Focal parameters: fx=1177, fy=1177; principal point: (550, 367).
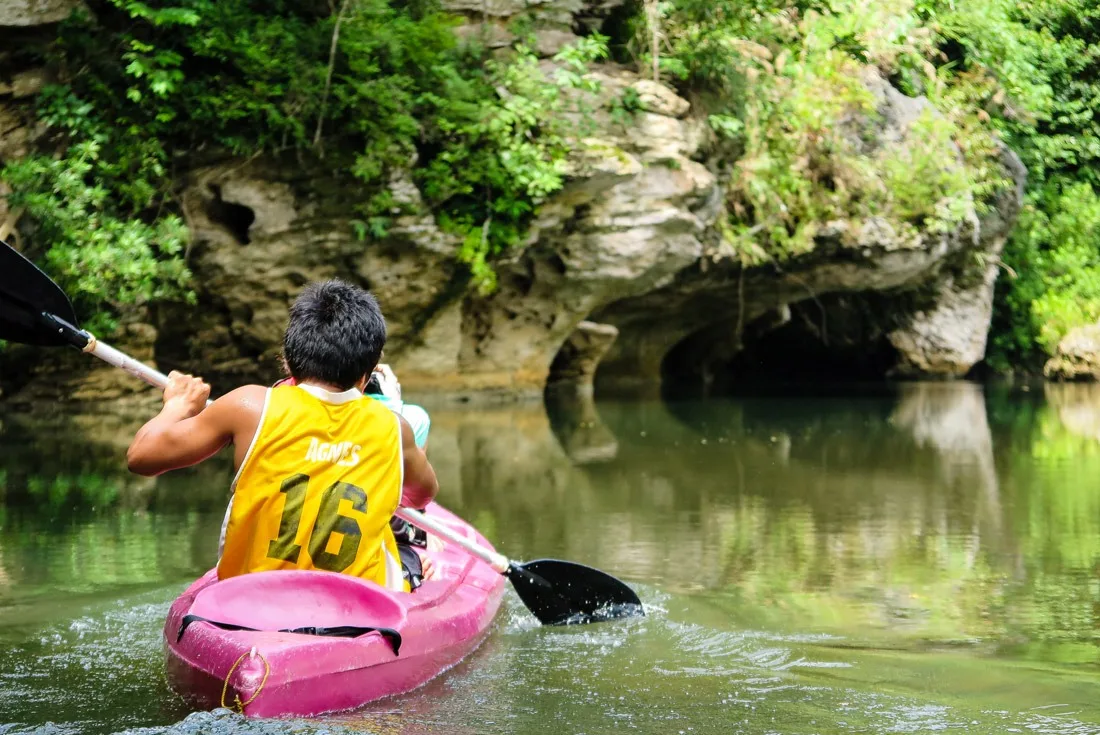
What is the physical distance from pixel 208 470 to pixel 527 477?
2495 mm

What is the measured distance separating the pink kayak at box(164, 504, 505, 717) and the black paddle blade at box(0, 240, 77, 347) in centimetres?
105

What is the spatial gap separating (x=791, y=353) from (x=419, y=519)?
2345cm

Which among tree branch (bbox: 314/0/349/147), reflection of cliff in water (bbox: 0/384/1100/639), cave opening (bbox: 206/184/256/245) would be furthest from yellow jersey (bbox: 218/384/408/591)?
cave opening (bbox: 206/184/256/245)

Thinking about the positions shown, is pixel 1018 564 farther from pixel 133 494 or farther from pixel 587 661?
pixel 133 494

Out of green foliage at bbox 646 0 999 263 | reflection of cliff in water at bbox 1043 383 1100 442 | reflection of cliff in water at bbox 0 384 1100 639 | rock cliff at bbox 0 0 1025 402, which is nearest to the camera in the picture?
reflection of cliff in water at bbox 0 384 1100 639

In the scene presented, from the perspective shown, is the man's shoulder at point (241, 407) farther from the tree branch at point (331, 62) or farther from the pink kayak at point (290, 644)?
the tree branch at point (331, 62)

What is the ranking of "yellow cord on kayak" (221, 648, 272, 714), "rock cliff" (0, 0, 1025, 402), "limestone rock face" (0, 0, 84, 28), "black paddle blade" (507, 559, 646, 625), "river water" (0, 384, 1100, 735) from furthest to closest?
"rock cliff" (0, 0, 1025, 402) < "limestone rock face" (0, 0, 84, 28) < "black paddle blade" (507, 559, 646, 625) < "river water" (0, 384, 1100, 735) < "yellow cord on kayak" (221, 648, 272, 714)

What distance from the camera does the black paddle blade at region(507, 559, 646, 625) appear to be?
15.4 feet

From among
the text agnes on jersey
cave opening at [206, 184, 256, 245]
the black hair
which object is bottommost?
the text agnes on jersey

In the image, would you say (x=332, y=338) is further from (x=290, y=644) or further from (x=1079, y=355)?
(x=1079, y=355)

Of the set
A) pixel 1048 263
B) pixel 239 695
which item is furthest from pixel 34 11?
pixel 1048 263

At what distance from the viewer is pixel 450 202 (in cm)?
1358

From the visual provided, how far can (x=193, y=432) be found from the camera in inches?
122

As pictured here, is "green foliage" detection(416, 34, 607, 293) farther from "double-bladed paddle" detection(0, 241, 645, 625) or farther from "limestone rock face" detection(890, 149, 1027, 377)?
"limestone rock face" detection(890, 149, 1027, 377)
